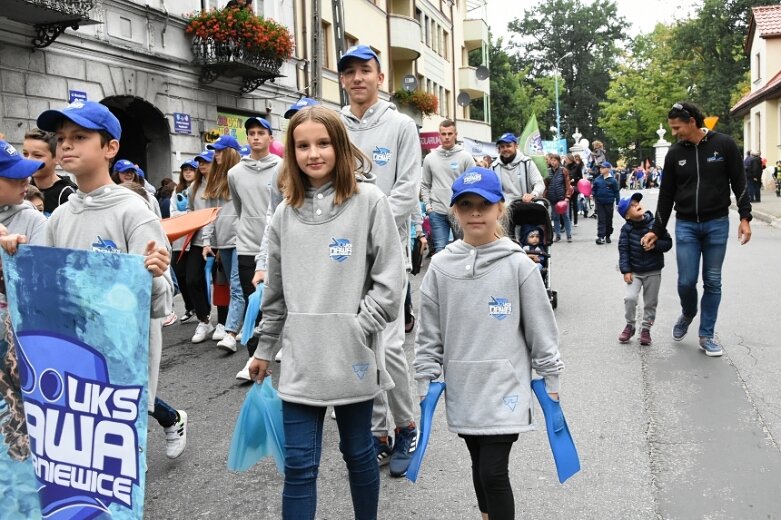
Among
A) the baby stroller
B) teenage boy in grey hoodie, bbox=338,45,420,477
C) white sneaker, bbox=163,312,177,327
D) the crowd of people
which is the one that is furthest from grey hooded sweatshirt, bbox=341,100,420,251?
the baby stroller

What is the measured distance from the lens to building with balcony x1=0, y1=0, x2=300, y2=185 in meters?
12.6

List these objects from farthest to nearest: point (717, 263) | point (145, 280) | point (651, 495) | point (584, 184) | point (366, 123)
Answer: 1. point (584, 184)
2. point (717, 263)
3. point (366, 123)
4. point (651, 495)
5. point (145, 280)

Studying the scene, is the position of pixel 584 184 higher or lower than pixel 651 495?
higher

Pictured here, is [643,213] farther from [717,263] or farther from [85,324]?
[85,324]

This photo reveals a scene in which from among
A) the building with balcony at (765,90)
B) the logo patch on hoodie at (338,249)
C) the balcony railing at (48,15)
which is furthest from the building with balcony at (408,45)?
the building with balcony at (765,90)

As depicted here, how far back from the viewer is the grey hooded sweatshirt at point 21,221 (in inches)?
135

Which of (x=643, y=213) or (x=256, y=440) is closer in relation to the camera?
(x=256, y=440)

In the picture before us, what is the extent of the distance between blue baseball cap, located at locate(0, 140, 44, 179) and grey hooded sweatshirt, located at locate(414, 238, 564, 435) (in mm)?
1841

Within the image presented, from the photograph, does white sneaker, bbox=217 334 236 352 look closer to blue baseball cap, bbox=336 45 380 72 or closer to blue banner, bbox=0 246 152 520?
blue baseball cap, bbox=336 45 380 72

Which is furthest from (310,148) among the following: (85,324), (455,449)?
(455,449)

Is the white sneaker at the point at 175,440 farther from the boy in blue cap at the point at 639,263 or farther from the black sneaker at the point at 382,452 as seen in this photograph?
the boy in blue cap at the point at 639,263

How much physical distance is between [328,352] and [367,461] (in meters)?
0.50

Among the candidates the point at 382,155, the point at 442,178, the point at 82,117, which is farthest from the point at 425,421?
the point at 442,178

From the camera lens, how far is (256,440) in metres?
3.26
